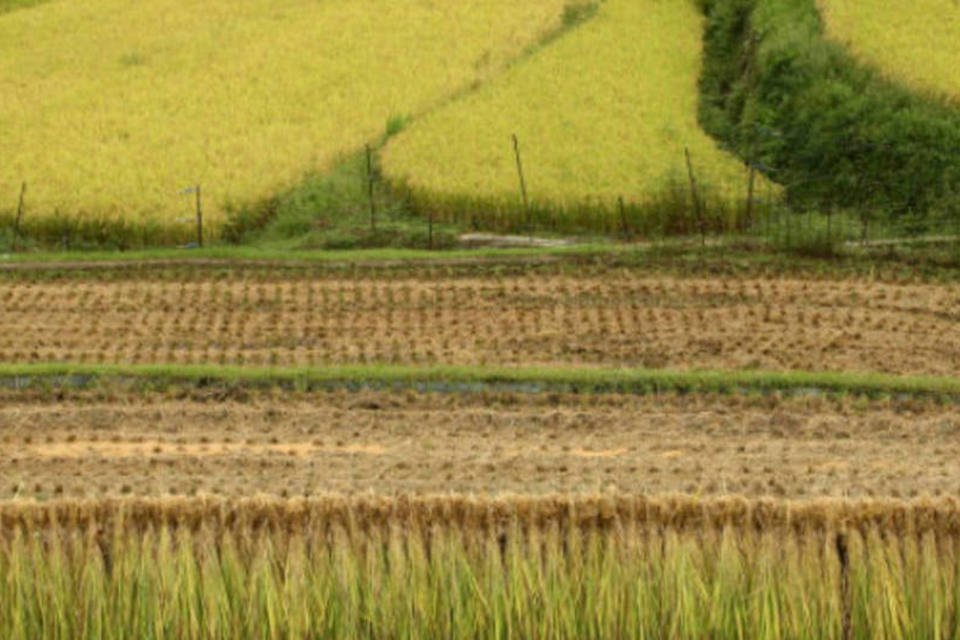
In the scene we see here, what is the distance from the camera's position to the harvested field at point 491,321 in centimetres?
1731

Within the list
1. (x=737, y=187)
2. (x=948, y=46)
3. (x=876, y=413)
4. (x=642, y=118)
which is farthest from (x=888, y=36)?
(x=876, y=413)

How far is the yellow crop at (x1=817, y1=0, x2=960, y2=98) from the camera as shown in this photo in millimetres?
24219

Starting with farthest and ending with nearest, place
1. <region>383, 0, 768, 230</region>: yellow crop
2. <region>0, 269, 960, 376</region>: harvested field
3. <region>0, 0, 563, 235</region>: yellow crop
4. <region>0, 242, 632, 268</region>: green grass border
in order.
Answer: <region>0, 0, 563, 235</region>: yellow crop
<region>383, 0, 768, 230</region>: yellow crop
<region>0, 242, 632, 268</region>: green grass border
<region>0, 269, 960, 376</region>: harvested field

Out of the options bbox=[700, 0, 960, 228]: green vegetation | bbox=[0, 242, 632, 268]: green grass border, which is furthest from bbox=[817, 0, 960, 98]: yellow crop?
bbox=[0, 242, 632, 268]: green grass border

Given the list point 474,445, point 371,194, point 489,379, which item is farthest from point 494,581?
point 371,194

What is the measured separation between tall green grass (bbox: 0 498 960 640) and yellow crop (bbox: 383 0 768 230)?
1191cm

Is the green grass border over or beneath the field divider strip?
over

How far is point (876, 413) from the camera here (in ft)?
50.8

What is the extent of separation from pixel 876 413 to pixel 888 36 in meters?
12.1

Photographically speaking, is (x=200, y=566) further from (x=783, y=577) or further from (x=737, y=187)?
(x=737, y=187)

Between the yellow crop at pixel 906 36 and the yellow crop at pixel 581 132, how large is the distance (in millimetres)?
2304

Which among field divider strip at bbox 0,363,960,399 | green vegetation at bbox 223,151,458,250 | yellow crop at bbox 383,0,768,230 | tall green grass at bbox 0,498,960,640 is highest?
yellow crop at bbox 383,0,768,230

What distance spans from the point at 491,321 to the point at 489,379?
215 cm

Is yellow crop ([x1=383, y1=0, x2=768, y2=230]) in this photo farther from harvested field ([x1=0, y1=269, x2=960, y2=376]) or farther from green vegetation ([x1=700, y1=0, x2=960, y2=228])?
harvested field ([x1=0, y1=269, x2=960, y2=376])
